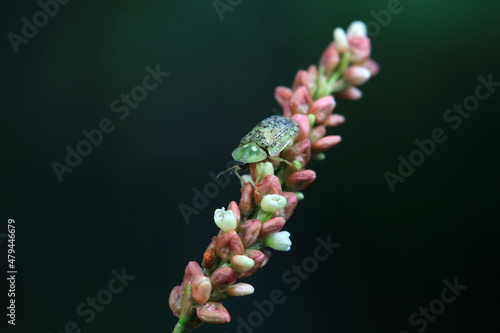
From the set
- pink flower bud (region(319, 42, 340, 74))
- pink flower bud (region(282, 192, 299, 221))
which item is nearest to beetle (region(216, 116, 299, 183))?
pink flower bud (region(282, 192, 299, 221))

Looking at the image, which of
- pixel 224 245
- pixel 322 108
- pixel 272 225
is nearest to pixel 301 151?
pixel 322 108

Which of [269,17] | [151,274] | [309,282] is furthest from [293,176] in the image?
[269,17]

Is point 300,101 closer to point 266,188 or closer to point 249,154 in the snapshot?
point 249,154

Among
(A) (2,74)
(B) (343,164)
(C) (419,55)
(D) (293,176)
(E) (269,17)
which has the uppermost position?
(A) (2,74)

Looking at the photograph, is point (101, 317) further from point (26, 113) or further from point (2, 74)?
point (2, 74)

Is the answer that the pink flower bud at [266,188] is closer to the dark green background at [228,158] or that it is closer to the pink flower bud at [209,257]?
the pink flower bud at [209,257]

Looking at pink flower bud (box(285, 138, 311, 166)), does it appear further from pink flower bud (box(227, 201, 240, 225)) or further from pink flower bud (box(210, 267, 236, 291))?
pink flower bud (box(210, 267, 236, 291))
